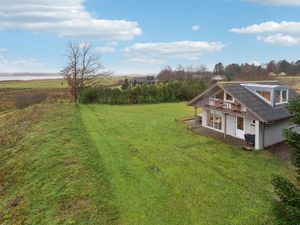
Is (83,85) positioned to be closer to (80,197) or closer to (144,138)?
(144,138)

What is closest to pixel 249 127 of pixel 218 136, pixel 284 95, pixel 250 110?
pixel 250 110

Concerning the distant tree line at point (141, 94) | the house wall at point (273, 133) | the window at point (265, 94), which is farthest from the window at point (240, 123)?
the distant tree line at point (141, 94)

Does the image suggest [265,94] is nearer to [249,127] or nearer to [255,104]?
[255,104]

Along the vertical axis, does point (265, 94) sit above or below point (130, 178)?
above

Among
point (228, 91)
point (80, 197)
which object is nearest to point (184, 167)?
point (80, 197)

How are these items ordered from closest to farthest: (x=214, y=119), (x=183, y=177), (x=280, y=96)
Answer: (x=183, y=177) → (x=280, y=96) → (x=214, y=119)

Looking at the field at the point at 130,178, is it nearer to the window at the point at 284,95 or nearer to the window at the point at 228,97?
the window at the point at 228,97
